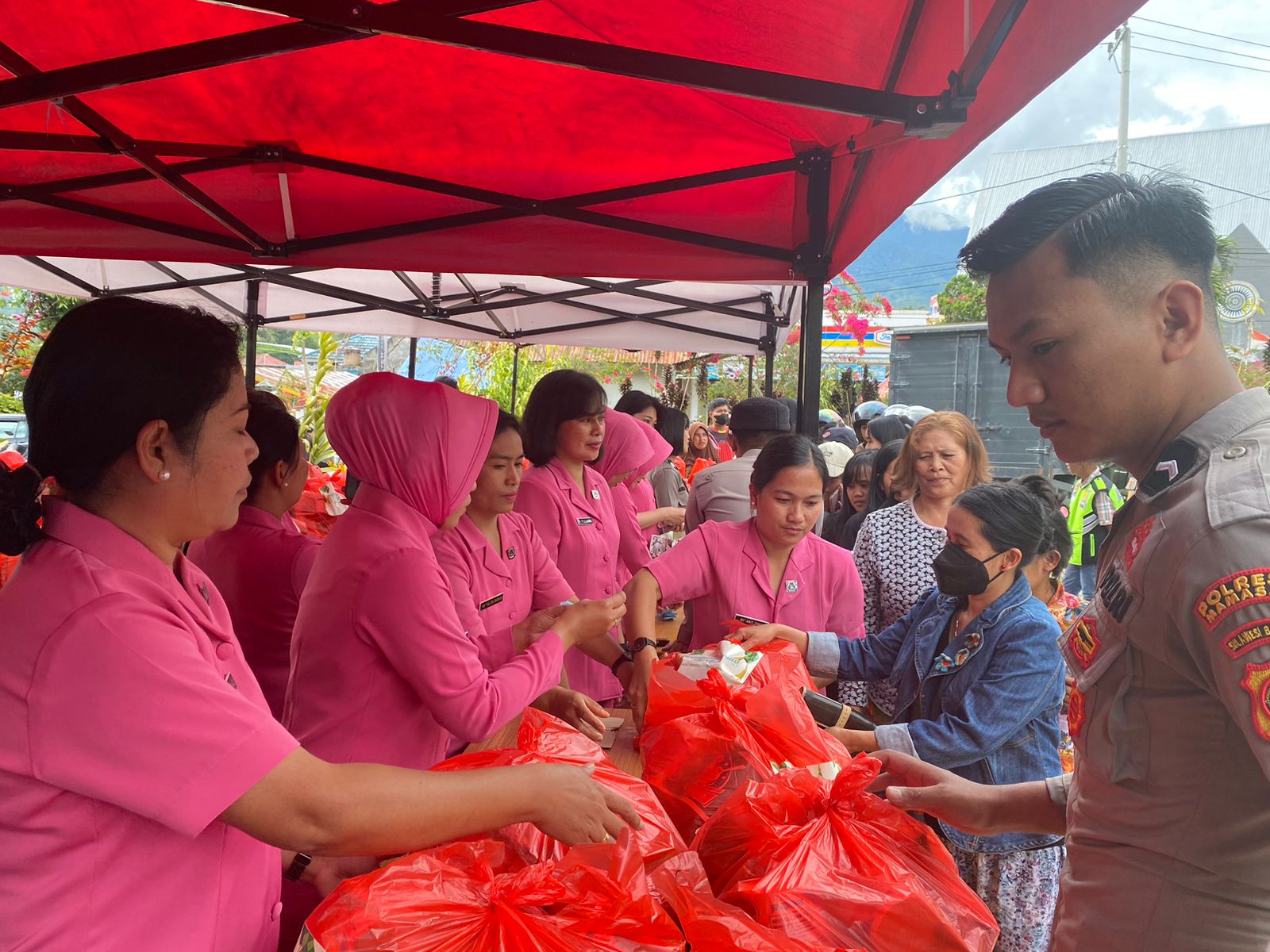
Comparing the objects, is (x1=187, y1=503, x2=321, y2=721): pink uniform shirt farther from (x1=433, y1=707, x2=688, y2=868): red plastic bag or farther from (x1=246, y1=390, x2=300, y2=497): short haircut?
(x1=433, y1=707, x2=688, y2=868): red plastic bag

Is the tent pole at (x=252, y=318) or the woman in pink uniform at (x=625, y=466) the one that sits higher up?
the tent pole at (x=252, y=318)

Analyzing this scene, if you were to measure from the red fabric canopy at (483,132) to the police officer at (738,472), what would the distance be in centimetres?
120

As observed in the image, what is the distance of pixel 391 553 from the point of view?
6.20 ft

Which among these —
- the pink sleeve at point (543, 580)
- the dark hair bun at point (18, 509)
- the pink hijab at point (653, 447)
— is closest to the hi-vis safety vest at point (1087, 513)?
the pink hijab at point (653, 447)

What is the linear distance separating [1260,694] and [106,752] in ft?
3.97

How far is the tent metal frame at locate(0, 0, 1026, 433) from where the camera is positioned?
1.56 metres

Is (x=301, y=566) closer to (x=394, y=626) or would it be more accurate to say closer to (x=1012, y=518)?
(x=394, y=626)

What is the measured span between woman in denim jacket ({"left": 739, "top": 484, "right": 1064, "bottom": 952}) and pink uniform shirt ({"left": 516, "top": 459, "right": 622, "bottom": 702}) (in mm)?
1671

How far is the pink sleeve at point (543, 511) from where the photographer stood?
3.89 metres

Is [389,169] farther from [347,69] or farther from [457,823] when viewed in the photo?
[457,823]

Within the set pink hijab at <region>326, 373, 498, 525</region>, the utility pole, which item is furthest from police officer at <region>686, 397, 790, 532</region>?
the utility pole

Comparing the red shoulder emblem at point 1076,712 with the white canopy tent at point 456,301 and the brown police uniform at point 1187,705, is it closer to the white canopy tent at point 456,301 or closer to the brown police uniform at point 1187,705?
the brown police uniform at point 1187,705

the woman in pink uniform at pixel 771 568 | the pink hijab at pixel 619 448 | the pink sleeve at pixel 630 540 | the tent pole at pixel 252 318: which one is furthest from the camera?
the tent pole at pixel 252 318

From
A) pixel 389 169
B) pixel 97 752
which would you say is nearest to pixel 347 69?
pixel 389 169
